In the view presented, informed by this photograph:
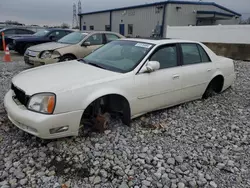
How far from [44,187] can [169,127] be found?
2.11 m

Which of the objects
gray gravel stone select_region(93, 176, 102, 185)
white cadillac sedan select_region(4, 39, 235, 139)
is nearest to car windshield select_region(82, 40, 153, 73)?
white cadillac sedan select_region(4, 39, 235, 139)

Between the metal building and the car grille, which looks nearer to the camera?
the car grille

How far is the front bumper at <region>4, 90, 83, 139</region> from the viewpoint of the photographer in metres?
2.56

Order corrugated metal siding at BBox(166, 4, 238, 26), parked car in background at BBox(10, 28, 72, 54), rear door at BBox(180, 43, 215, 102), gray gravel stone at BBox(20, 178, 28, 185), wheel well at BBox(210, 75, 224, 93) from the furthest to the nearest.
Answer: corrugated metal siding at BBox(166, 4, 238, 26) < parked car in background at BBox(10, 28, 72, 54) < wheel well at BBox(210, 75, 224, 93) < rear door at BBox(180, 43, 215, 102) < gray gravel stone at BBox(20, 178, 28, 185)

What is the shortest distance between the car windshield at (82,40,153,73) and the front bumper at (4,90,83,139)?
107 cm

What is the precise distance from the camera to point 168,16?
18.6m

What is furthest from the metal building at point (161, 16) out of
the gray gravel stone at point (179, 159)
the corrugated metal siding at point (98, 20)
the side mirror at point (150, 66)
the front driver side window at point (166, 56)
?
the gray gravel stone at point (179, 159)

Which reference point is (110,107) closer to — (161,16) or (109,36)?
(109,36)

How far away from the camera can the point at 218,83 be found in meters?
5.02

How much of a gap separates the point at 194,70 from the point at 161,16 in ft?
54.1

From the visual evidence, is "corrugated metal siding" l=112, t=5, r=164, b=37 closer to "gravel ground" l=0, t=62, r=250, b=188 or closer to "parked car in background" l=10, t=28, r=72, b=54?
"parked car in background" l=10, t=28, r=72, b=54

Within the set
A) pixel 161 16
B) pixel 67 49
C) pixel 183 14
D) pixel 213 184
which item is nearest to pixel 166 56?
pixel 213 184

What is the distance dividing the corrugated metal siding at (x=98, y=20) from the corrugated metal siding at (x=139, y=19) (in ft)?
5.26

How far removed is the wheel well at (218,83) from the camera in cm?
487
